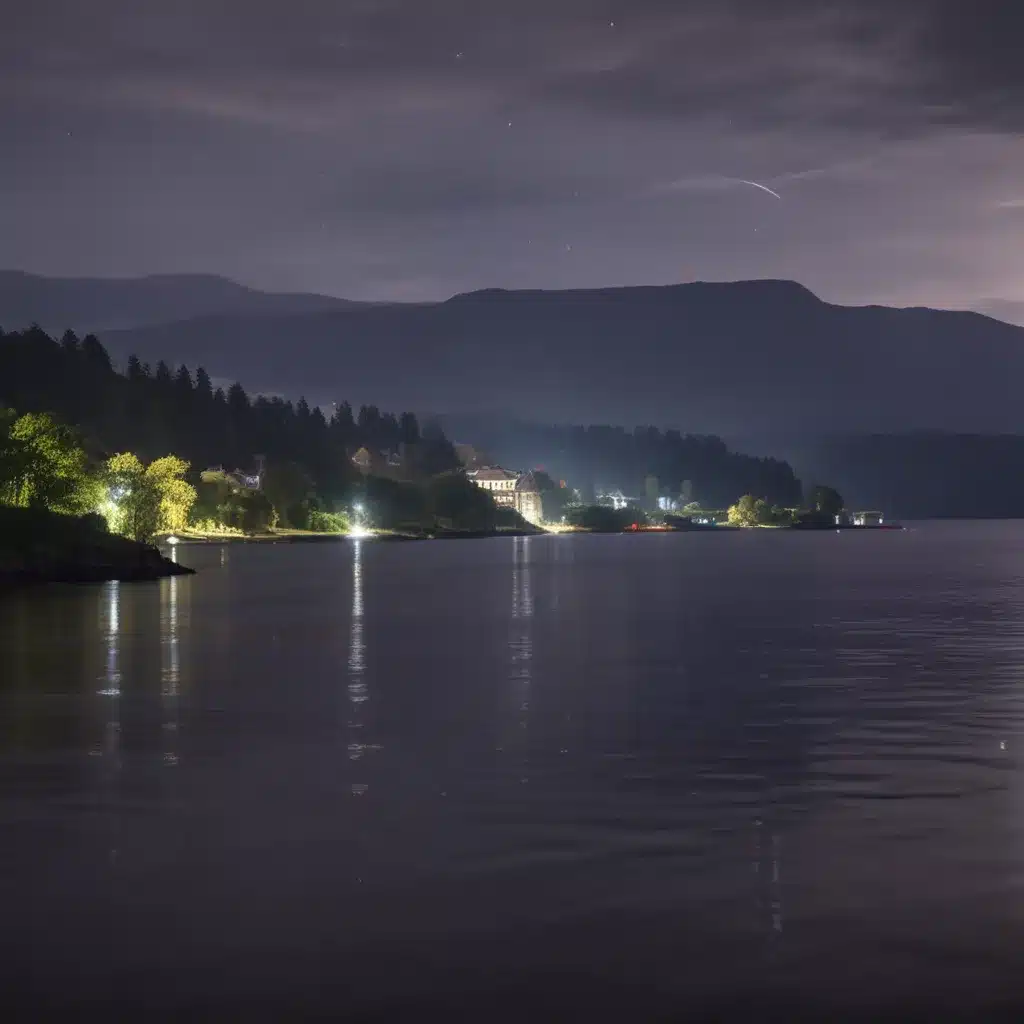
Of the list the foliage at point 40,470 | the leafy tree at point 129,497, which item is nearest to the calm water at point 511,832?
the foliage at point 40,470

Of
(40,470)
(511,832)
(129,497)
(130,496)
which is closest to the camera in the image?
(511,832)

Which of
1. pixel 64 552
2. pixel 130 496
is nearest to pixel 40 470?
pixel 64 552

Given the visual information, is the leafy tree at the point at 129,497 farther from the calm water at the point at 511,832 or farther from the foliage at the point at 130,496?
the calm water at the point at 511,832

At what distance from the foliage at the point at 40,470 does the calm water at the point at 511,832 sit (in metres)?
82.4

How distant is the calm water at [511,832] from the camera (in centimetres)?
1862

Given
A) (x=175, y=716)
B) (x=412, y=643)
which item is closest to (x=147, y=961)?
(x=175, y=716)

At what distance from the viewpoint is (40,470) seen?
147250 mm

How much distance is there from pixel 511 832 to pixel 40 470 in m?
128

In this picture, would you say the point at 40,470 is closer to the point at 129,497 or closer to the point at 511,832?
the point at 129,497

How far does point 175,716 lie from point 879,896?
91.3 feet

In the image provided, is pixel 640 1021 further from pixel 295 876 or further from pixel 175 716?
pixel 175 716

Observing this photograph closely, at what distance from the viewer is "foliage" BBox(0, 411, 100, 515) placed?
144 metres

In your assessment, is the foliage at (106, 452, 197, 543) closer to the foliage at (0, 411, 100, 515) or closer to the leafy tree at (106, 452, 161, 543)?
the leafy tree at (106, 452, 161, 543)

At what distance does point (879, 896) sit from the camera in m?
22.2
